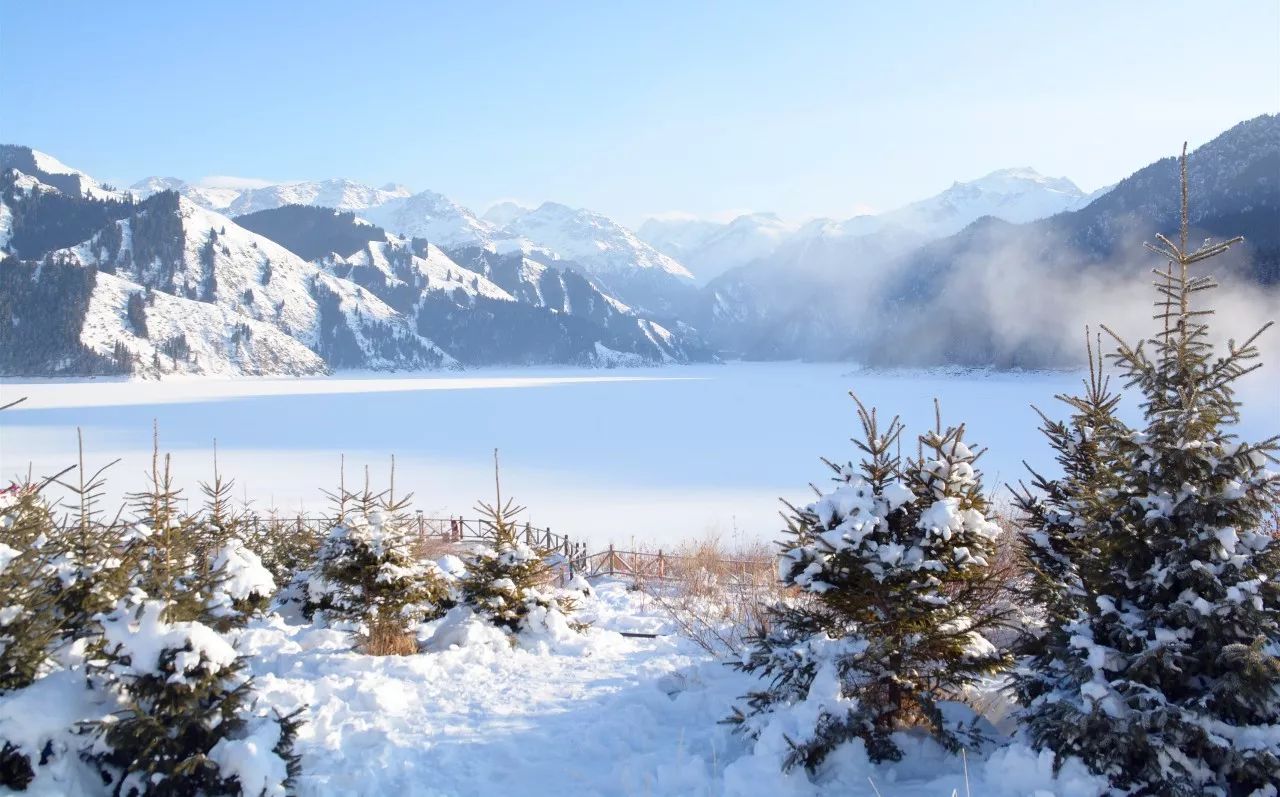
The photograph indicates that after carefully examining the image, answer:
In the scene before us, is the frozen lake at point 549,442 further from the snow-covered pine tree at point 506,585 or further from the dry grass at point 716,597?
the dry grass at point 716,597

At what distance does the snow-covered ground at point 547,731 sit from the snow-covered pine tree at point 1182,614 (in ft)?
1.36

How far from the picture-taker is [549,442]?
65625 millimetres

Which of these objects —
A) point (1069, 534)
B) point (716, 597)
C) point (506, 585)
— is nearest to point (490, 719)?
point (506, 585)

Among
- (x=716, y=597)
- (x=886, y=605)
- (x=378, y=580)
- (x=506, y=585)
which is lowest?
(x=716, y=597)

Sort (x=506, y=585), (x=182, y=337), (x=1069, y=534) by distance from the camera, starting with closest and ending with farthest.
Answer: (x=1069, y=534) < (x=506, y=585) < (x=182, y=337)

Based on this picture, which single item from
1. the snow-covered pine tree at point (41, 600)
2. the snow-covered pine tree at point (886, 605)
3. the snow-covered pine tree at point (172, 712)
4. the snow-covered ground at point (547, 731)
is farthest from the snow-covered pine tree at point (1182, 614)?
the snow-covered pine tree at point (41, 600)

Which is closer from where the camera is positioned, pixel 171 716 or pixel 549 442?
pixel 171 716

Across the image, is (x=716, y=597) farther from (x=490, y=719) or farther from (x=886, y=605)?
(x=886, y=605)

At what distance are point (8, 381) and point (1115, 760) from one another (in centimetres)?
19411

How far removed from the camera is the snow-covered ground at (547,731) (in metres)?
5.54

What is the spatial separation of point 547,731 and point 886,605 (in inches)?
134

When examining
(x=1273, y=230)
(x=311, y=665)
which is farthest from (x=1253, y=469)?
(x=1273, y=230)

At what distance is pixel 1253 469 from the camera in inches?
177

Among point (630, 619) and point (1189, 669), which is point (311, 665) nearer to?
point (630, 619)
